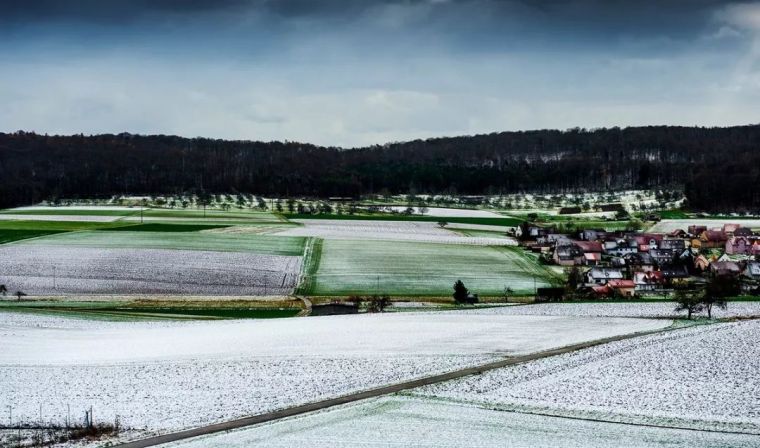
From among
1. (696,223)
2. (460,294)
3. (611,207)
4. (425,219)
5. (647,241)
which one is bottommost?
(460,294)

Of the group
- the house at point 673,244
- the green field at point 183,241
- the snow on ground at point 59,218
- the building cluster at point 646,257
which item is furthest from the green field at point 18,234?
the house at point 673,244

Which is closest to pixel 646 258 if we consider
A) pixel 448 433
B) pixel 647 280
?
pixel 647 280

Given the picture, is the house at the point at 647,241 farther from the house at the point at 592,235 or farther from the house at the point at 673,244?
the house at the point at 592,235

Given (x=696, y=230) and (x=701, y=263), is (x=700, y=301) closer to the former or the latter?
(x=701, y=263)

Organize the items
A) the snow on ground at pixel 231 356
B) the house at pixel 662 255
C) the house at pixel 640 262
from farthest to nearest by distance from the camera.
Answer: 1. the house at pixel 662 255
2. the house at pixel 640 262
3. the snow on ground at pixel 231 356

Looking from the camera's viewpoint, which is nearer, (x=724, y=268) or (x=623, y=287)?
(x=623, y=287)

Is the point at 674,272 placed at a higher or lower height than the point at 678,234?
lower

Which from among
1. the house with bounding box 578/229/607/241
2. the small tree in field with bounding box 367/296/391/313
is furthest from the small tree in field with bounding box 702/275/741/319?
the house with bounding box 578/229/607/241
